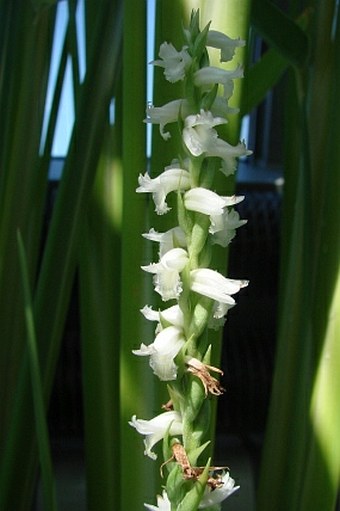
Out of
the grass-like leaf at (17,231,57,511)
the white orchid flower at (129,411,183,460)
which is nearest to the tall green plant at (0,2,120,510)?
the grass-like leaf at (17,231,57,511)

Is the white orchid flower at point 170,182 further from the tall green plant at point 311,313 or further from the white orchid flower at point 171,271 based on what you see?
the tall green plant at point 311,313

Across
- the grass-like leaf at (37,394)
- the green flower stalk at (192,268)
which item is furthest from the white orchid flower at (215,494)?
the grass-like leaf at (37,394)

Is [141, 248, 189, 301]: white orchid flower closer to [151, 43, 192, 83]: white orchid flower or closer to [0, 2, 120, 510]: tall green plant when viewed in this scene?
[151, 43, 192, 83]: white orchid flower

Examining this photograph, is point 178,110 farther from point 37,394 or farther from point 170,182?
point 37,394

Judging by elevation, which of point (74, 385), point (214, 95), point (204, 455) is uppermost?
point (214, 95)

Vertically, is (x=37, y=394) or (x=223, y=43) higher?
(x=223, y=43)

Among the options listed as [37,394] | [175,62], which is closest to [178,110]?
[175,62]

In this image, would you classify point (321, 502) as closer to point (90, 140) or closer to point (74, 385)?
point (90, 140)

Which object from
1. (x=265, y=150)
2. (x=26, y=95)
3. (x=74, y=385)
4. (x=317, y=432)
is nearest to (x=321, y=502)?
(x=317, y=432)
